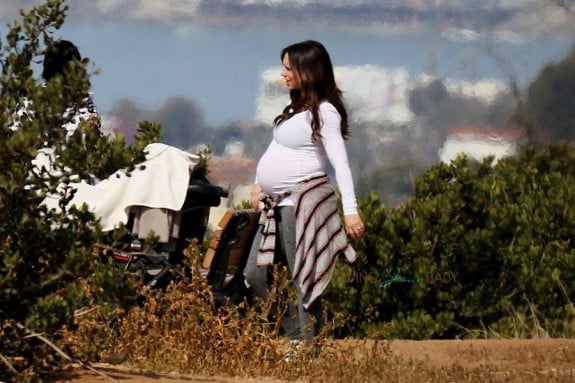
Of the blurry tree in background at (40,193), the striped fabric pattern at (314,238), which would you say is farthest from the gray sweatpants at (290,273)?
the blurry tree in background at (40,193)

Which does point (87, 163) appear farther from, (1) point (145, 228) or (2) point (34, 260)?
(1) point (145, 228)

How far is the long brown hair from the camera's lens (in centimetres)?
838

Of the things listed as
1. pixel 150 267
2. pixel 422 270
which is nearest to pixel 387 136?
pixel 422 270

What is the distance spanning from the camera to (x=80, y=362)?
21.5ft

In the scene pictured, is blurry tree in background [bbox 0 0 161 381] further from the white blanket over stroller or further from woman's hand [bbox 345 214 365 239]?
the white blanket over stroller

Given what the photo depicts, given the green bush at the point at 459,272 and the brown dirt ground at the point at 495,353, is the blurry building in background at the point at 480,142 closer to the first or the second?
the green bush at the point at 459,272

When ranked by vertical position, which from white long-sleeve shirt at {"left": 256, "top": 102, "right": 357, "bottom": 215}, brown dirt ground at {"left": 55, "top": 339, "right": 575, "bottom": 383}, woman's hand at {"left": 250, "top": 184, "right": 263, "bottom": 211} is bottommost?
brown dirt ground at {"left": 55, "top": 339, "right": 575, "bottom": 383}

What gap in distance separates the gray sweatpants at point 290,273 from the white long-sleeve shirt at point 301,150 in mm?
147

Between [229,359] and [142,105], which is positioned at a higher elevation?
[142,105]

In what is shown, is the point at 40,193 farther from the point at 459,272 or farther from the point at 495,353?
the point at 459,272

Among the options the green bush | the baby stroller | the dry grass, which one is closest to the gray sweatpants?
the dry grass

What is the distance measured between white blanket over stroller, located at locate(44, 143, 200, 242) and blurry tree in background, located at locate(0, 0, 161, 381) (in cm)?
244

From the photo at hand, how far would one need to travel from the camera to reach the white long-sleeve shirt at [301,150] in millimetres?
8266

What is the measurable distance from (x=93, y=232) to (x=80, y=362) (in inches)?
20.2
